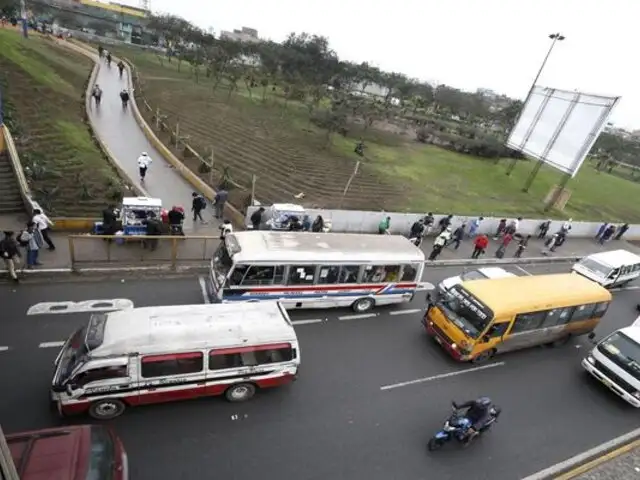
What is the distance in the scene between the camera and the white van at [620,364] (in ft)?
39.1

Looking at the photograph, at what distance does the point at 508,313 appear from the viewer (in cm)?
1198

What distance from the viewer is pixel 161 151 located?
84.5 ft

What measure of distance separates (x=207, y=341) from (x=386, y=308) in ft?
25.7

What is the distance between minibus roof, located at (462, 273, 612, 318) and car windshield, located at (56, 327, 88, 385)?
10.5 metres

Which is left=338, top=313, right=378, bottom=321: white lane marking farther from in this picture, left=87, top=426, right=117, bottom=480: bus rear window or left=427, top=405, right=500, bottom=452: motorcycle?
left=87, top=426, right=117, bottom=480: bus rear window

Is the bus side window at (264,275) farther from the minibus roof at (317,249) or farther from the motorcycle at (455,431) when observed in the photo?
the motorcycle at (455,431)

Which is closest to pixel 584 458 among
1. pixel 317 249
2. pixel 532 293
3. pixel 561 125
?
pixel 532 293

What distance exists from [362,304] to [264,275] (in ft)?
12.9

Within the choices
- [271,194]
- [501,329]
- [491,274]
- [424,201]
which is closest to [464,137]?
[424,201]

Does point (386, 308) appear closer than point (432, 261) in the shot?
Yes

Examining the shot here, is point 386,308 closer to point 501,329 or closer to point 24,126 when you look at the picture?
point 501,329

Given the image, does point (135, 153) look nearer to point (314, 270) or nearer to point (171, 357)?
point (314, 270)

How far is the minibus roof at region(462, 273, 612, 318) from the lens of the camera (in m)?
12.2

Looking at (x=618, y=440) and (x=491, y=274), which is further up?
(x=491, y=274)
